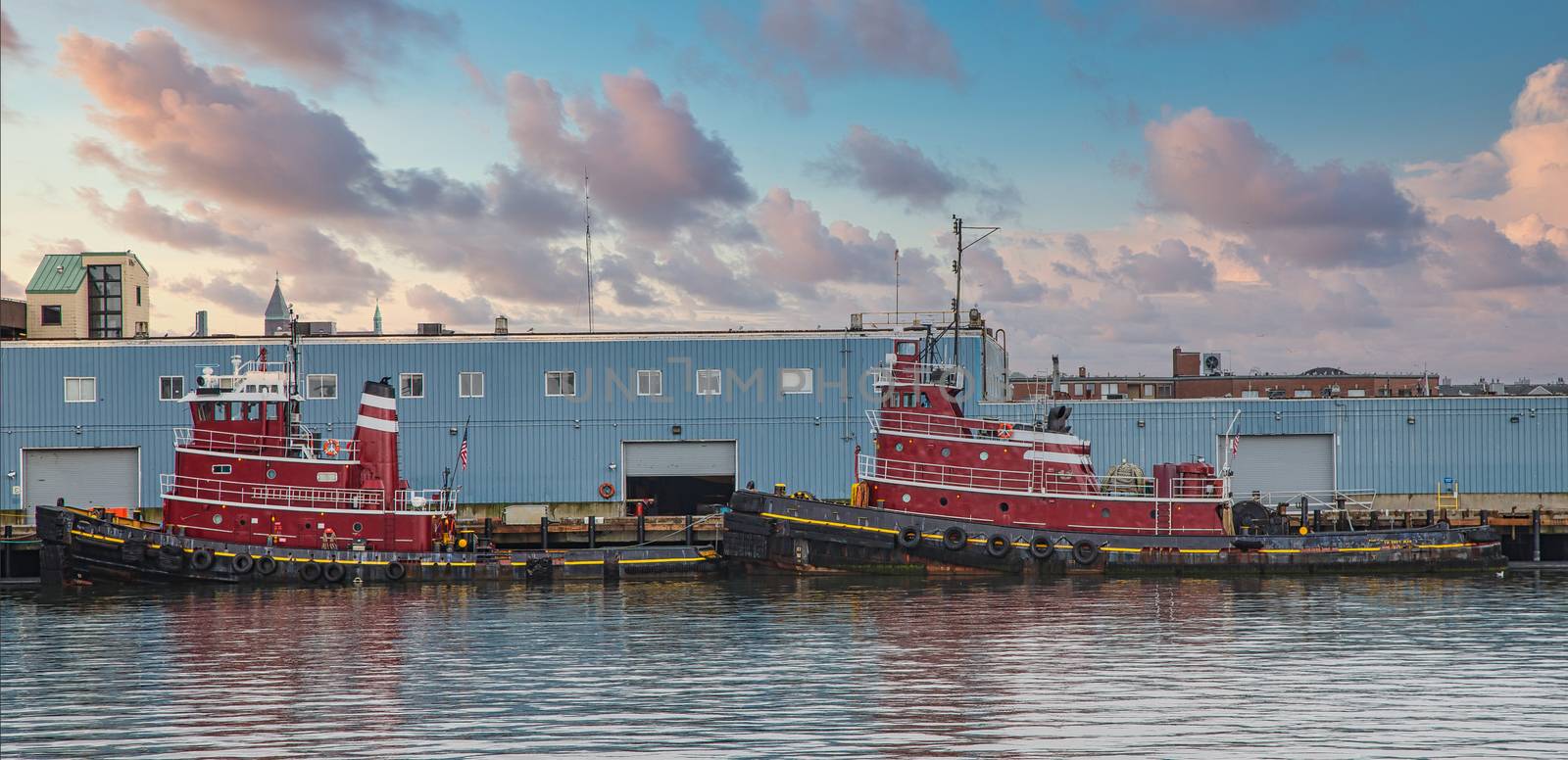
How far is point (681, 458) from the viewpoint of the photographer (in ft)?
165

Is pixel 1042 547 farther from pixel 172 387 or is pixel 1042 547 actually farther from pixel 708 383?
pixel 172 387

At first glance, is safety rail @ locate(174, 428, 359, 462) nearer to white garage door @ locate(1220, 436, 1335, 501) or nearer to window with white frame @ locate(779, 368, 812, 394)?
window with white frame @ locate(779, 368, 812, 394)

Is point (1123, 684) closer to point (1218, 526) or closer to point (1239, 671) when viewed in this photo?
point (1239, 671)

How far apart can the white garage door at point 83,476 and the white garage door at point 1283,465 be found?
120 ft

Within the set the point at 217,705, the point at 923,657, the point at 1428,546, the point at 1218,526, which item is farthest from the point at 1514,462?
the point at 217,705

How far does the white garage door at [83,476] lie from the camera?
163ft

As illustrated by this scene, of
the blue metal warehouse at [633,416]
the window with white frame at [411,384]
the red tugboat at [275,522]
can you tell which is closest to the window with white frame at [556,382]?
the blue metal warehouse at [633,416]

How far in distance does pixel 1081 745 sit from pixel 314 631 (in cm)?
1753

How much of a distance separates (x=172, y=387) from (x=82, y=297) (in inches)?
620

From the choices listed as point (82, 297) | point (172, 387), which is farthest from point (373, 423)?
point (82, 297)

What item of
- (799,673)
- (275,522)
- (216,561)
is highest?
(275,522)

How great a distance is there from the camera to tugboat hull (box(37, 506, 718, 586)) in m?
39.8

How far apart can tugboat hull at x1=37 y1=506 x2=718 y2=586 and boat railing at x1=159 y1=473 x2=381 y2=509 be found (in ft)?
4.07

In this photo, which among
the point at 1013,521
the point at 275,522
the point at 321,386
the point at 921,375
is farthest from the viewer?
the point at 321,386
